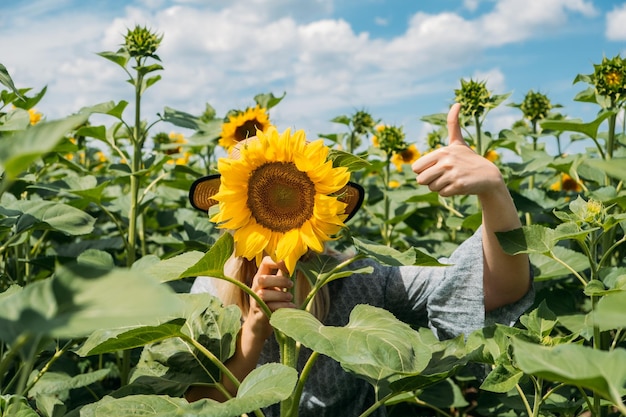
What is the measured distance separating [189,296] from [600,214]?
31.5 inches

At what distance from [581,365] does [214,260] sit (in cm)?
60

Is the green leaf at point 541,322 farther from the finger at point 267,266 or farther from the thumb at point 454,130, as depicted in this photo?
the finger at point 267,266

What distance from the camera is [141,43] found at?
234 cm

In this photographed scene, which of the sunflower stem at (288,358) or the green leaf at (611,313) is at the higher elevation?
the green leaf at (611,313)

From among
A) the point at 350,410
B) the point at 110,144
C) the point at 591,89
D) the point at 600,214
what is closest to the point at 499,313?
the point at 600,214

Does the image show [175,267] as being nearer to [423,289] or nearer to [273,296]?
[273,296]

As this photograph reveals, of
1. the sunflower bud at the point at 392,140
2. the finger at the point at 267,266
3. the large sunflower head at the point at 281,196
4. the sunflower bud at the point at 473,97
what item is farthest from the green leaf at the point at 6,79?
the sunflower bud at the point at 392,140

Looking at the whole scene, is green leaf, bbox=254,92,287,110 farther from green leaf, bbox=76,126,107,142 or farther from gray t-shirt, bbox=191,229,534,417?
gray t-shirt, bbox=191,229,534,417

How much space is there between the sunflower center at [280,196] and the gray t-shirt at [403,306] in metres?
0.54

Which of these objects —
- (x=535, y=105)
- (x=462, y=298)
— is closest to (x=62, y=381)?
(x=462, y=298)

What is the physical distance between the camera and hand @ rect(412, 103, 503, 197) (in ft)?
4.46

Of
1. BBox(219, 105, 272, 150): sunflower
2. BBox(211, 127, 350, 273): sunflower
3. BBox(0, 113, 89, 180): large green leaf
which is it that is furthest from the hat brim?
BBox(219, 105, 272, 150): sunflower

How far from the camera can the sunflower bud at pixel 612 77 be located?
208 centimetres

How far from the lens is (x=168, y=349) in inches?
56.1
